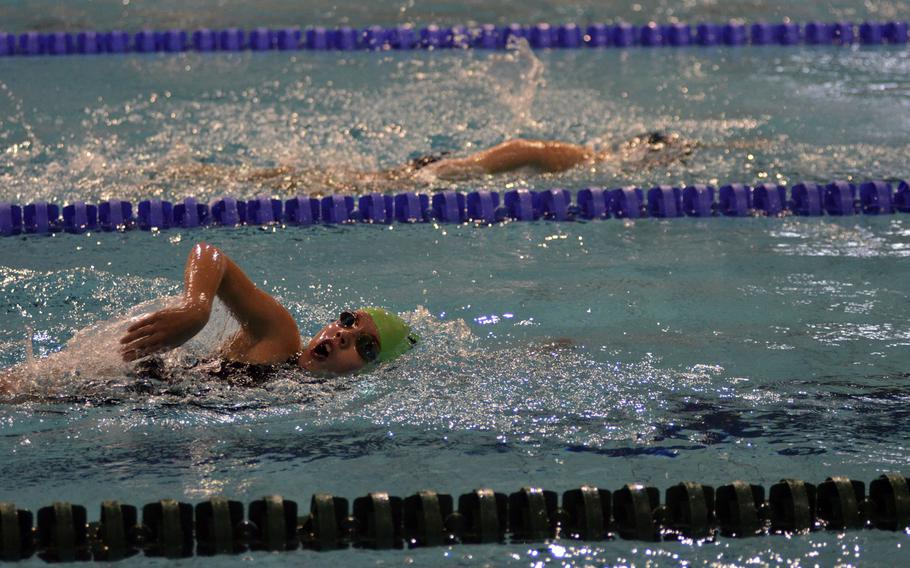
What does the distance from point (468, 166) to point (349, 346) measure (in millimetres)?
2278

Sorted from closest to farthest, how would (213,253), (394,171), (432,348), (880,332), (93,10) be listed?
(213,253) → (432,348) → (880,332) → (394,171) → (93,10)

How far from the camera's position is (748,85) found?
723cm

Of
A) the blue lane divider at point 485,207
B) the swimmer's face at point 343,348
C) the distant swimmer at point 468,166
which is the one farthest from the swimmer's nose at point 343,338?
the distant swimmer at point 468,166

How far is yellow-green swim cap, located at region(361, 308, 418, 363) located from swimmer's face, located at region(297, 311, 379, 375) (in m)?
0.04

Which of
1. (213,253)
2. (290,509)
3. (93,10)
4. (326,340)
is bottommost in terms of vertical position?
(290,509)

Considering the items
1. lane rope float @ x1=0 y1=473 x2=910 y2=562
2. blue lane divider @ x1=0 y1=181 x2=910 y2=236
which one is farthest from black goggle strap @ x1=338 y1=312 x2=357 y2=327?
blue lane divider @ x1=0 y1=181 x2=910 y2=236

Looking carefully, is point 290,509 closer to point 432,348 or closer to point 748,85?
point 432,348

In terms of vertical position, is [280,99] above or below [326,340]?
above

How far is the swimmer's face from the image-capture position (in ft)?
11.1

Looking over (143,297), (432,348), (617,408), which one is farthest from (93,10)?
(617,408)

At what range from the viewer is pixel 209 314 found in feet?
9.75

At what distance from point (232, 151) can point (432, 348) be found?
2579 mm

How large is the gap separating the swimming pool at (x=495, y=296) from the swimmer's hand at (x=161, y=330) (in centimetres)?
32

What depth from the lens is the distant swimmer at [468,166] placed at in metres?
5.36
